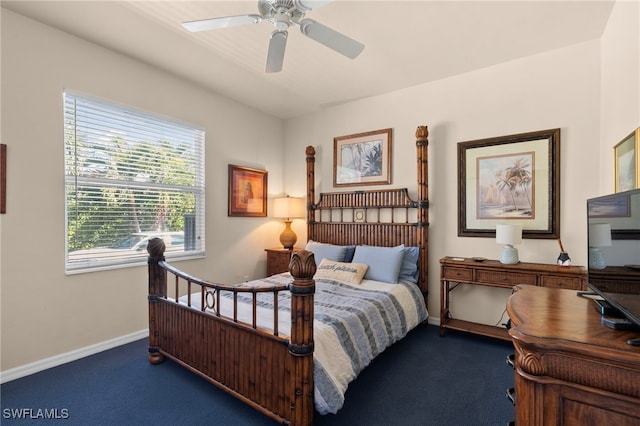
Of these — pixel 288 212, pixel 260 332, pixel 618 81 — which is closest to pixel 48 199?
pixel 260 332

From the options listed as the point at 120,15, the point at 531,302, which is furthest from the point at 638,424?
the point at 120,15

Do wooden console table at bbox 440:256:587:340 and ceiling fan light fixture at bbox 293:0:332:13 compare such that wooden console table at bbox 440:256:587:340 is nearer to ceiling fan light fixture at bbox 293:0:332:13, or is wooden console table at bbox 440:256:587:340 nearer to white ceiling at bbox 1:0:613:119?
white ceiling at bbox 1:0:613:119

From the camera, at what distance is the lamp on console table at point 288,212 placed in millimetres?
4396

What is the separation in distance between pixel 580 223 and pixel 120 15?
14.2 ft

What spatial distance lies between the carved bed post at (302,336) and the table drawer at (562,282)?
7.43 feet

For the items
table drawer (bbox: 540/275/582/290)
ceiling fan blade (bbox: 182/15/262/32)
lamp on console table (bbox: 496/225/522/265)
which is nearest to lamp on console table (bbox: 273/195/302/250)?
lamp on console table (bbox: 496/225/522/265)

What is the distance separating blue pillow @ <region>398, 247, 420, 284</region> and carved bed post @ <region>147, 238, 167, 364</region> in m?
2.35

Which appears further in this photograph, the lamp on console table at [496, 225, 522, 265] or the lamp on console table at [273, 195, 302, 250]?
the lamp on console table at [273, 195, 302, 250]

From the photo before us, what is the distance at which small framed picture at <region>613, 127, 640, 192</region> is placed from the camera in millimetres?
1785

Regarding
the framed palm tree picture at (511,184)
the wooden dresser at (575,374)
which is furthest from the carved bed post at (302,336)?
the framed palm tree picture at (511,184)

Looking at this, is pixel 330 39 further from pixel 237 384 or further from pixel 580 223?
pixel 580 223

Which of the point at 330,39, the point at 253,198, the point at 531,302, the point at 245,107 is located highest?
the point at 245,107

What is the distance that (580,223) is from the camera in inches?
111

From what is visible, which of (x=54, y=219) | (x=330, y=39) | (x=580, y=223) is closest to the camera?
(x=330, y=39)
